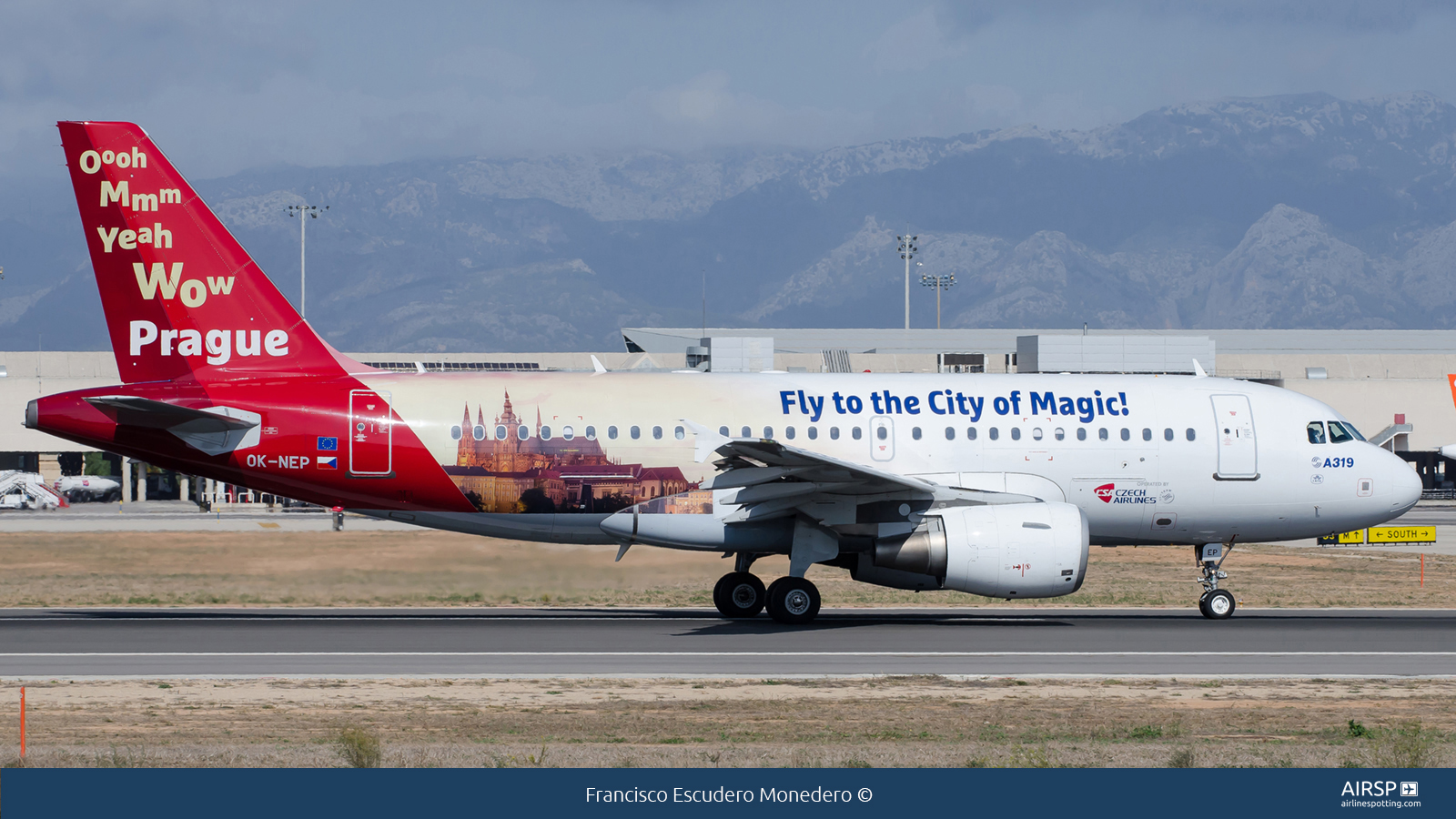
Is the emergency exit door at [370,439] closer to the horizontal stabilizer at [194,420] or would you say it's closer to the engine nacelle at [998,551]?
the horizontal stabilizer at [194,420]

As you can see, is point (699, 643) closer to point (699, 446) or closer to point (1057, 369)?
point (699, 446)

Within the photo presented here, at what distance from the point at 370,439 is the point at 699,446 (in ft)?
19.0

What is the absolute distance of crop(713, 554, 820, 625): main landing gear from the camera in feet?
86.0

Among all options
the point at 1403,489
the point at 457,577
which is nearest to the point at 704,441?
the point at 457,577

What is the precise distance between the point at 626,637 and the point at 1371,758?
41.6ft

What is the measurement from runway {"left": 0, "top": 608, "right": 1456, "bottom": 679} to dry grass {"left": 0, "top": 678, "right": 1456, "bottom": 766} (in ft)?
4.09

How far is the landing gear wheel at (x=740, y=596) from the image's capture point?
1079 inches

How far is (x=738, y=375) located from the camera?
28.4 metres

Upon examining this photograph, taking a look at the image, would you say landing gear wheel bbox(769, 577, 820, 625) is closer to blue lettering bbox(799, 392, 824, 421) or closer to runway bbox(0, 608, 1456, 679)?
runway bbox(0, 608, 1456, 679)

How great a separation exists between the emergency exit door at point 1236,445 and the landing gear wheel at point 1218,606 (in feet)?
7.30

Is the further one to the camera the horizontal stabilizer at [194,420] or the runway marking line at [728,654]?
the horizontal stabilizer at [194,420]

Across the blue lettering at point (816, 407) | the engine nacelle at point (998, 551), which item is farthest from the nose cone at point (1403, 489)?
the blue lettering at point (816, 407)

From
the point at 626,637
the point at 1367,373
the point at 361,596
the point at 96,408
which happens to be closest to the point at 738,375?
the point at 626,637

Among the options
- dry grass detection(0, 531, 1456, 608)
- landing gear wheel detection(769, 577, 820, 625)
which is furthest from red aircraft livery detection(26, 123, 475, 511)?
landing gear wheel detection(769, 577, 820, 625)
